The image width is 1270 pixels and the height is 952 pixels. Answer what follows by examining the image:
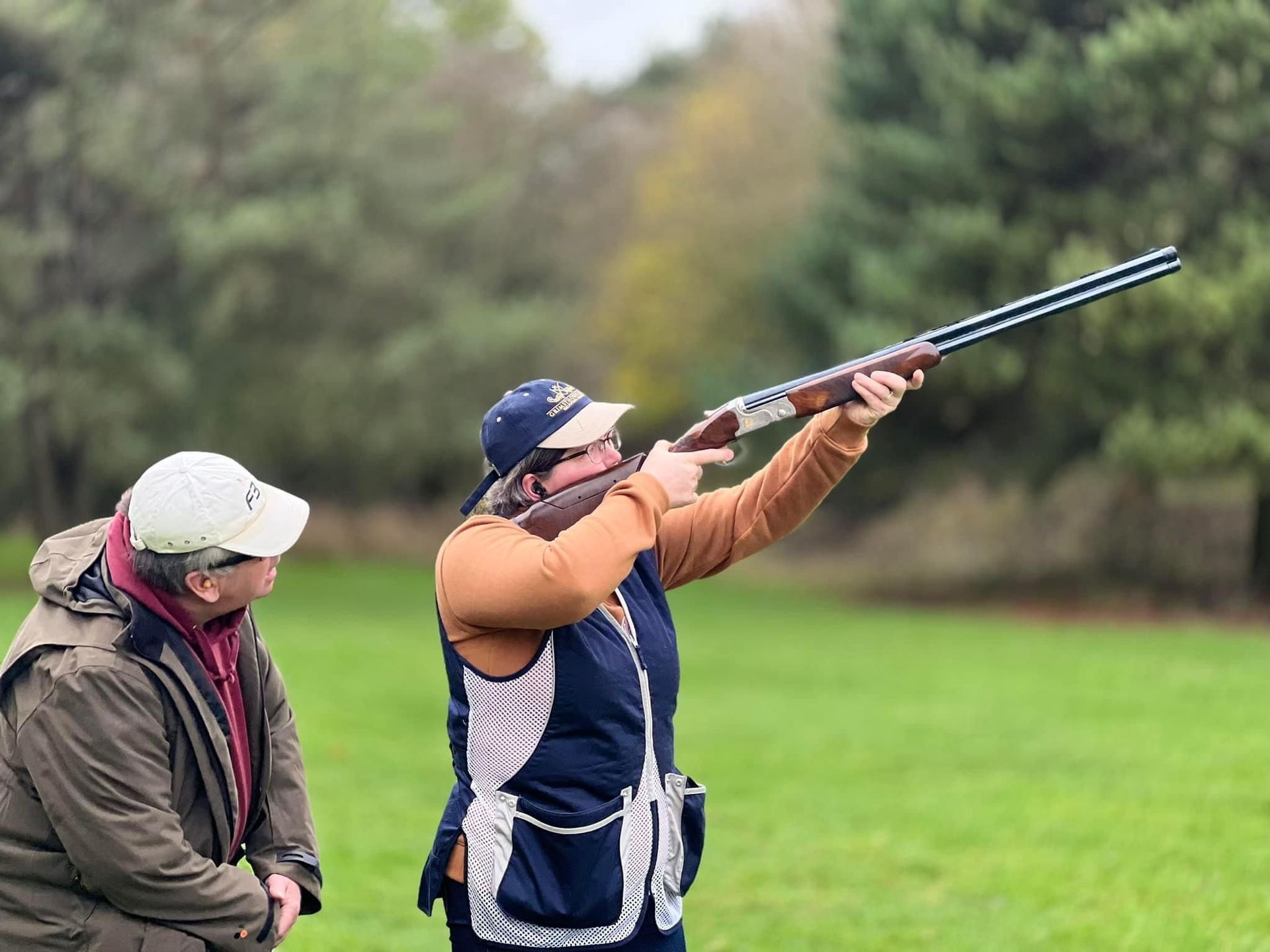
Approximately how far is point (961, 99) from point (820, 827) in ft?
53.8

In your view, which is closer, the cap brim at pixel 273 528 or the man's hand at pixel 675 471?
the cap brim at pixel 273 528

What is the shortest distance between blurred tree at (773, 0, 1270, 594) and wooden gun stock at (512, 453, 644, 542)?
1949 centimetres

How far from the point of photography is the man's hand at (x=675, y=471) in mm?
4016

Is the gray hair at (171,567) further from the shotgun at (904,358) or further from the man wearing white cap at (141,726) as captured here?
the shotgun at (904,358)

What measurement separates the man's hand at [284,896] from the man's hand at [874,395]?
2.01m

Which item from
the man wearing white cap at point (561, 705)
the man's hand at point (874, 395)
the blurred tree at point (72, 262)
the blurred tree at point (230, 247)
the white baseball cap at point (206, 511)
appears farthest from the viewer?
the blurred tree at point (230, 247)

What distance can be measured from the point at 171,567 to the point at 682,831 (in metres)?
1.50

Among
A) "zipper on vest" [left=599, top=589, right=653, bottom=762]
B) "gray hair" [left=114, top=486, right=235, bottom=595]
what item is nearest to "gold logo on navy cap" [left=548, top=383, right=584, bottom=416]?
"zipper on vest" [left=599, top=589, right=653, bottom=762]

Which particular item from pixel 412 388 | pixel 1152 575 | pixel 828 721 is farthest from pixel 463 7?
pixel 828 721

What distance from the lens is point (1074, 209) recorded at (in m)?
24.2

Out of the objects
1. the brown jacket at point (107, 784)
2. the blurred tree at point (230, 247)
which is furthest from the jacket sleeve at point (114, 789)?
the blurred tree at point (230, 247)

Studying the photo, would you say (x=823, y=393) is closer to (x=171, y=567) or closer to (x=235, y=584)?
(x=235, y=584)

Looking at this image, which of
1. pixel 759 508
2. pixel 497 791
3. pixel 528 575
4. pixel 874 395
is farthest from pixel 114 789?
pixel 874 395

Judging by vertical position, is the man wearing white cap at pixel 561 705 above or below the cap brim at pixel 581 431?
below
